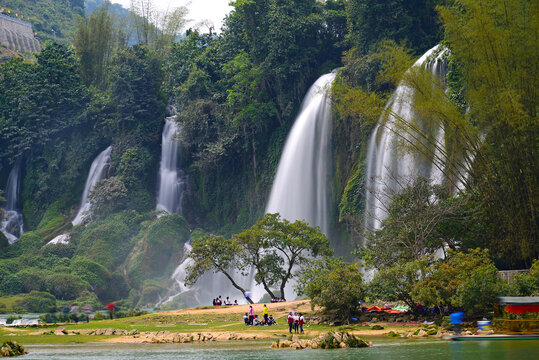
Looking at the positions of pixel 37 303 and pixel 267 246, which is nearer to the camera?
pixel 267 246

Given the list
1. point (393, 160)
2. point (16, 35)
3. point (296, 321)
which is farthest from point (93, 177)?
point (296, 321)

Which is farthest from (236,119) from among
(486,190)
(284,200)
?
(486,190)

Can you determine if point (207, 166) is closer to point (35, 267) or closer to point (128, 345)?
point (35, 267)

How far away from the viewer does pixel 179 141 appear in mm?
61750

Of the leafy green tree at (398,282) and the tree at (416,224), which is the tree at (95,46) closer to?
the tree at (416,224)

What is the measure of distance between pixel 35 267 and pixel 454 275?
40.0m

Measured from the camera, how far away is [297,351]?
68.0 ft

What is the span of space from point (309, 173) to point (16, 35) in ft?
210

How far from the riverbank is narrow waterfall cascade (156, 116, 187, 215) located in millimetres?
25206

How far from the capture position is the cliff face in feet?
303

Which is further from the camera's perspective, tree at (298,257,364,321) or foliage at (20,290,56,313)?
foliage at (20,290,56,313)

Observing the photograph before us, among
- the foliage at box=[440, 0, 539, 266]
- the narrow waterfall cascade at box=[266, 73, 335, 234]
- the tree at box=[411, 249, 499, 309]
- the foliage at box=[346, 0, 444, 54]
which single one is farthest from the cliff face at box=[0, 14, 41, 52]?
the tree at box=[411, 249, 499, 309]

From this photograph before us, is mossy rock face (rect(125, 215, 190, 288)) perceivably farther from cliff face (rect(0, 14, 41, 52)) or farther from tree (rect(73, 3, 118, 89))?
cliff face (rect(0, 14, 41, 52))

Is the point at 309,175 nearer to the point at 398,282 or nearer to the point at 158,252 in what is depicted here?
the point at 158,252
